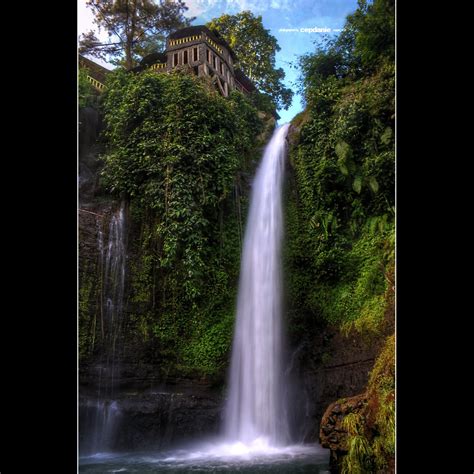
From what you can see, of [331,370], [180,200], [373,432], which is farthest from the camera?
[180,200]

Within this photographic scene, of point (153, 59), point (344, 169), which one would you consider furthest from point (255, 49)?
point (344, 169)

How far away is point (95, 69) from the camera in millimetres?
5348

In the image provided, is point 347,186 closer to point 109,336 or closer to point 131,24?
point 131,24

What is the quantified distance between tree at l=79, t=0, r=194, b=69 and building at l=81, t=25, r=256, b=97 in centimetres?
13

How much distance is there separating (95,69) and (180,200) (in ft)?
5.80

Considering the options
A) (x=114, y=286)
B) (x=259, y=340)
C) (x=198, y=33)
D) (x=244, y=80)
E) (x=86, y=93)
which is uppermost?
(x=198, y=33)

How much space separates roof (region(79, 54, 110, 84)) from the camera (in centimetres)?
516

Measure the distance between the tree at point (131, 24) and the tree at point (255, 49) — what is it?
1.40 feet

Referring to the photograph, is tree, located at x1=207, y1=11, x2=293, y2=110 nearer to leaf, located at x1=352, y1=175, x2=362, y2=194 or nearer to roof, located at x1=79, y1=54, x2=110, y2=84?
leaf, located at x1=352, y1=175, x2=362, y2=194

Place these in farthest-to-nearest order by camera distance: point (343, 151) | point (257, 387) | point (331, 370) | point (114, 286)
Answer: point (114, 286)
point (343, 151)
point (257, 387)
point (331, 370)
